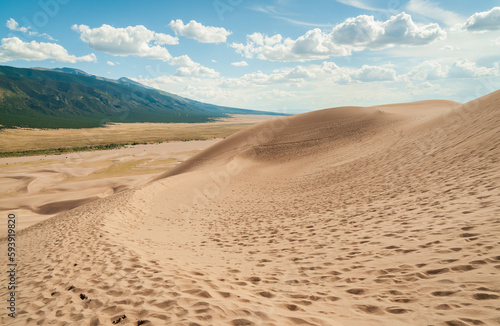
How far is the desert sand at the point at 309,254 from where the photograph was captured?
380 cm

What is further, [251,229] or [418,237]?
[251,229]

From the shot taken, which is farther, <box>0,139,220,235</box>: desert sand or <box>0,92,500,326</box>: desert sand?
<box>0,139,220,235</box>: desert sand

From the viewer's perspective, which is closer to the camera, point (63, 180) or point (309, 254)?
point (309, 254)

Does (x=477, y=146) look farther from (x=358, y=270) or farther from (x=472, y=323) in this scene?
(x=472, y=323)

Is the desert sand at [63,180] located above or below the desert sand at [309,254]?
below

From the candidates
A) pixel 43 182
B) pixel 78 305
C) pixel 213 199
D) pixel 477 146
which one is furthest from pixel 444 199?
pixel 43 182

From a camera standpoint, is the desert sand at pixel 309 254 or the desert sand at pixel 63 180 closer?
the desert sand at pixel 309 254

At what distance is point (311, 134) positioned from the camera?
107 ft

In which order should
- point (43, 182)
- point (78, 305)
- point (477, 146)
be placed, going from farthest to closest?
point (43, 182) < point (477, 146) < point (78, 305)

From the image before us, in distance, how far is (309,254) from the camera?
6441 mm

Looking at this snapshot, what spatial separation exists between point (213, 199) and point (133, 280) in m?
12.2

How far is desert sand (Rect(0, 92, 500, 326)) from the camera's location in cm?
380

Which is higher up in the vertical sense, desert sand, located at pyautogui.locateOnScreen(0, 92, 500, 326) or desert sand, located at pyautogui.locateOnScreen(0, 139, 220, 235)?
desert sand, located at pyautogui.locateOnScreen(0, 92, 500, 326)

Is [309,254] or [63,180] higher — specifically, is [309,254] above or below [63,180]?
above
